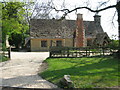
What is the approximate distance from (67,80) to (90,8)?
30.8 feet

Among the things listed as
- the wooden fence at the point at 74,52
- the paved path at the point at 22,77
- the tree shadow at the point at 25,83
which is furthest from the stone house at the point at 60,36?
the tree shadow at the point at 25,83

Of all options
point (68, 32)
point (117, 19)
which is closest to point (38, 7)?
point (117, 19)

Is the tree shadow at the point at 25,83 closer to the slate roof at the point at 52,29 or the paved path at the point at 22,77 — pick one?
the paved path at the point at 22,77

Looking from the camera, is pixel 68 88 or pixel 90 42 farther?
pixel 90 42

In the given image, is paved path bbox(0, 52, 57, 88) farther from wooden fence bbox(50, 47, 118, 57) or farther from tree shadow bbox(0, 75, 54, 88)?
wooden fence bbox(50, 47, 118, 57)

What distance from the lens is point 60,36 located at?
32125 millimetres

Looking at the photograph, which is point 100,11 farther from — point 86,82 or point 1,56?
point 1,56

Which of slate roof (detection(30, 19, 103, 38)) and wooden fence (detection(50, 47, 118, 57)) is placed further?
slate roof (detection(30, 19, 103, 38))

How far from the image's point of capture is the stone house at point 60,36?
31688 mm

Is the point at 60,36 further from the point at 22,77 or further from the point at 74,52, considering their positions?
the point at 22,77

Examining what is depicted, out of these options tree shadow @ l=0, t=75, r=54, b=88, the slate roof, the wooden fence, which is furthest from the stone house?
tree shadow @ l=0, t=75, r=54, b=88

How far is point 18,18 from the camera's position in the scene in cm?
1872

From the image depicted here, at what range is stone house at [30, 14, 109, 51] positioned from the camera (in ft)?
104

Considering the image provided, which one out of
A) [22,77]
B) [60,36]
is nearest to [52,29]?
[60,36]
